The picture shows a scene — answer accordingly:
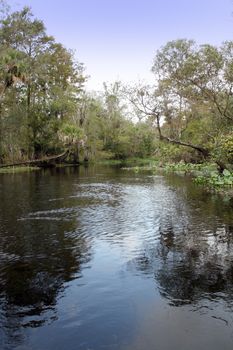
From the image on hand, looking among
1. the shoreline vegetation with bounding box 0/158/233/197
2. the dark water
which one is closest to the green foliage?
the shoreline vegetation with bounding box 0/158/233/197

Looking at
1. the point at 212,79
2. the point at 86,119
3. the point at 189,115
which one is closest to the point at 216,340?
the point at 212,79

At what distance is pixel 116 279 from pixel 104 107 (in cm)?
6966

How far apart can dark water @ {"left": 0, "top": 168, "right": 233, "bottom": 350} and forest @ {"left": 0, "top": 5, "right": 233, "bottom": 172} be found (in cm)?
1249

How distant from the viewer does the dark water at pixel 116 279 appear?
6.53 metres

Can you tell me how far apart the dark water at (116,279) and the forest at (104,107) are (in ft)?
41.0

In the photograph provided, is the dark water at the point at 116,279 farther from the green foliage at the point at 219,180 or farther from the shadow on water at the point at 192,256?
the green foliage at the point at 219,180

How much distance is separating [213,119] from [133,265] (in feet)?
84.5

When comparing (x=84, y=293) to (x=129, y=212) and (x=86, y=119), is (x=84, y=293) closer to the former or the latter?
(x=129, y=212)

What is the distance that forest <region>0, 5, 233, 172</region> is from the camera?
29031mm

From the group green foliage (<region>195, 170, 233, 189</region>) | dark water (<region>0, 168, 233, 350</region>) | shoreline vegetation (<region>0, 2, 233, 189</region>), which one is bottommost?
dark water (<region>0, 168, 233, 350</region>)

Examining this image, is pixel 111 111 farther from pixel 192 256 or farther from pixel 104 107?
pixel 192 256

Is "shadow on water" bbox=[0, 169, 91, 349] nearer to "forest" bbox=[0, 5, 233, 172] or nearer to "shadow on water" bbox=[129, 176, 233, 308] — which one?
"shadow on water" bbox=[129, 176, 233, 308]

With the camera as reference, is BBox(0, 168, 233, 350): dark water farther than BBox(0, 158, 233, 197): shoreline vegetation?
No

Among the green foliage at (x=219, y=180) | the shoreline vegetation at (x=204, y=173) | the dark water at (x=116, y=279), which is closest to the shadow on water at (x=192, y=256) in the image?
the dark water at (x=116, y=279)
